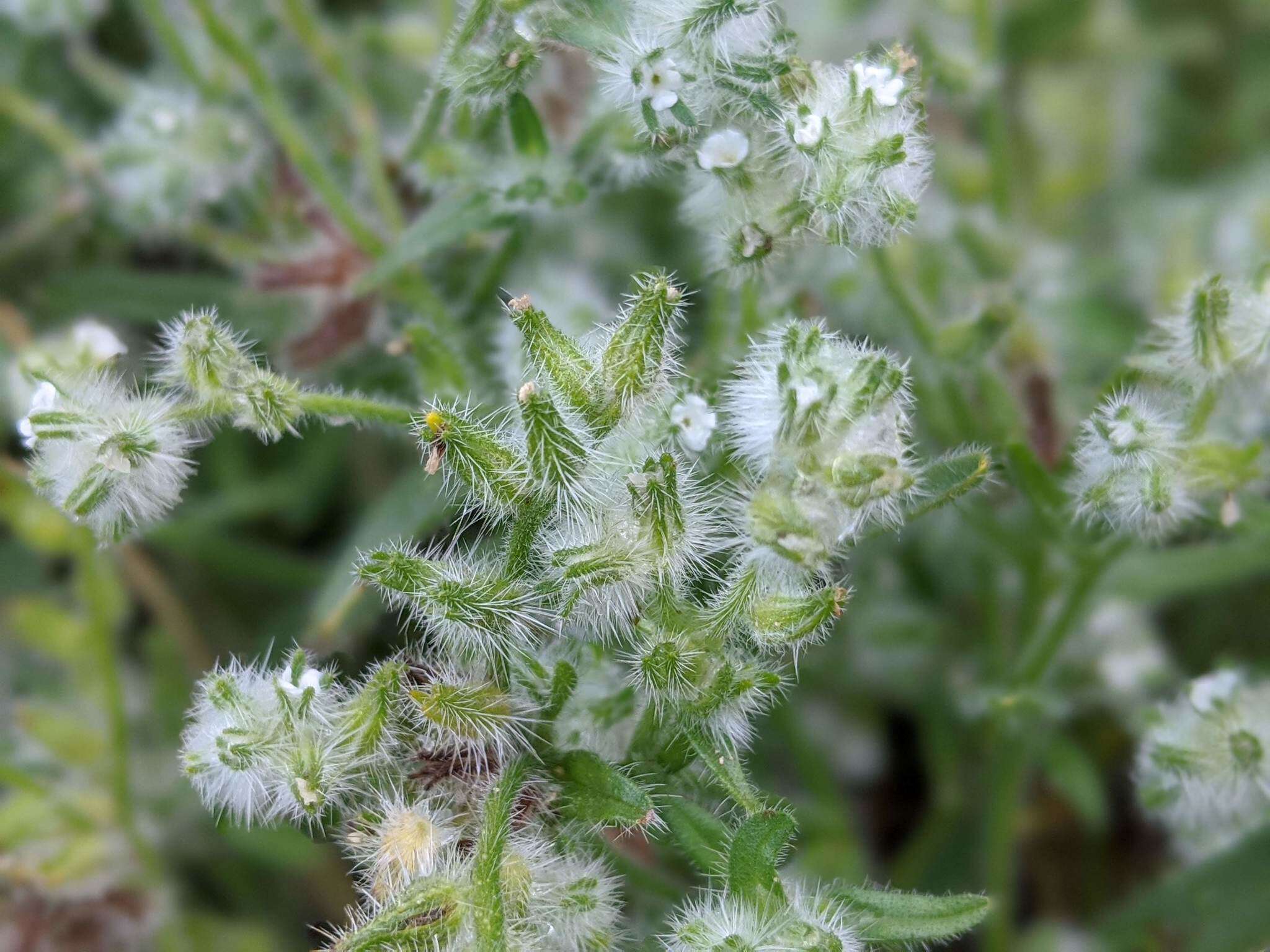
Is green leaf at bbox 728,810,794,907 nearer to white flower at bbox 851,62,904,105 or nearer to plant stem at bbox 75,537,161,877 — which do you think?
white flower at bbox 851,62,904,105

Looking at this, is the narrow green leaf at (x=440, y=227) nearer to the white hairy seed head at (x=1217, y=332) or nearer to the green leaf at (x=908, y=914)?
the white hairy seed head at (x=1217, y=332)

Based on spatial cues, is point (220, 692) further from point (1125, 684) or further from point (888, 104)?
point (1125, 684)

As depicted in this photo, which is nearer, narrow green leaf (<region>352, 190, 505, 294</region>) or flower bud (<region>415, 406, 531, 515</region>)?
flower bud (<region>415, 406, 531, 515</region>)

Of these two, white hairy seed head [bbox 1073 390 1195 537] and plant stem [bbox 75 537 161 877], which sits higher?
plant stem [bbox 75 537 161 877]

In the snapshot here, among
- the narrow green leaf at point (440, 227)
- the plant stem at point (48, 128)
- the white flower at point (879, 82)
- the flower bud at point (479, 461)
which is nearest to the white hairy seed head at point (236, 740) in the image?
the flower bud at point (479, 461)

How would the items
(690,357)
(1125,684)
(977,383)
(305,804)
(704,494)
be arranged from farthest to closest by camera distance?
(1125,684), (690,357), (977,383), (704,494), (305,804)

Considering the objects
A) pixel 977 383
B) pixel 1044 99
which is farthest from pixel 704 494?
pixel 1044 99

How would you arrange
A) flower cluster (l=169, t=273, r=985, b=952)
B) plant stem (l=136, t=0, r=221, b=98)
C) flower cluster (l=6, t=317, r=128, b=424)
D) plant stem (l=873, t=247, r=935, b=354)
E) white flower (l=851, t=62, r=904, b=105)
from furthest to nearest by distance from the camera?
1. plant stem (l=136, t=0, r=221, b=98)
2. plant stem (l=873, t=247, r=935, b=354)
3. flower cluster (l=6, t=317, r=128, b=424)
4. white flower (l=851, t=62, r=904, b=105)
5. flower cluster (l=169, t=273, r=985, b=952)

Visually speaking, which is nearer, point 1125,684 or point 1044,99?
point 1125,684

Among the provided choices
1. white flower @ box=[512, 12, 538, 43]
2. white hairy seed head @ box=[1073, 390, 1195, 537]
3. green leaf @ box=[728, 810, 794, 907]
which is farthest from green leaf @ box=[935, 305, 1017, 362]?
green leaf @ box=[728, 810, 794, 907]
